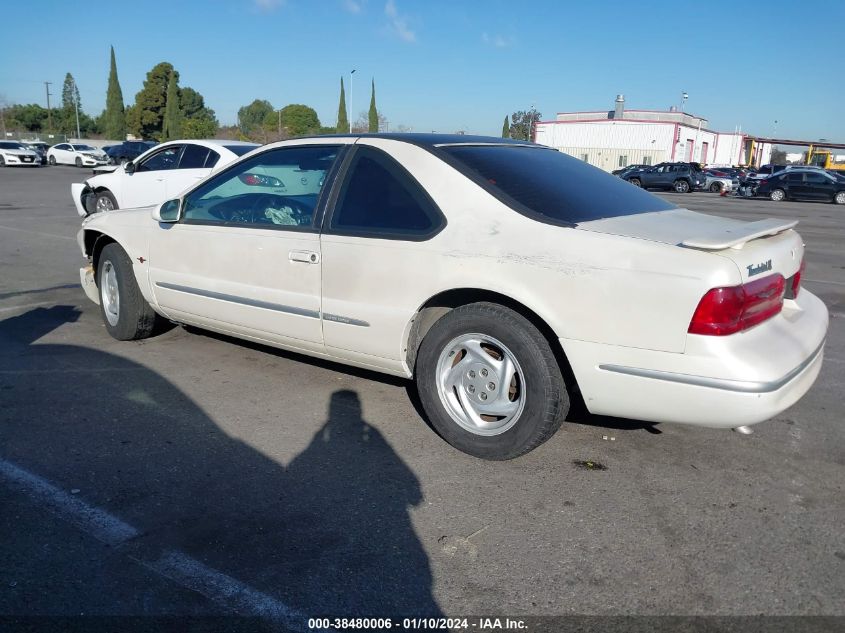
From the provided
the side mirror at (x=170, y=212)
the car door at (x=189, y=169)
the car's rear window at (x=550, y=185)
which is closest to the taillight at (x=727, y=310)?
the car's rear window at (x=550, y=185)

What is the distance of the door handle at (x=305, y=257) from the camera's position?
4.08 meters

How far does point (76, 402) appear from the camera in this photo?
13.9 feet

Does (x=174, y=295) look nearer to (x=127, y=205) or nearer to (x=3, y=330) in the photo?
(x=3, y=330)

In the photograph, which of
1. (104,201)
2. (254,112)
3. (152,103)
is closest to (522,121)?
(254,112)

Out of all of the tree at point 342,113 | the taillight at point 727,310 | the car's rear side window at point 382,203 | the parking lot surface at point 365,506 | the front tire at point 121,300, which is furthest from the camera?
the tree at point 342,113

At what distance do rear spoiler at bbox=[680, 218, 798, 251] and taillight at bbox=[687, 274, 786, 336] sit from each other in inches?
7.5

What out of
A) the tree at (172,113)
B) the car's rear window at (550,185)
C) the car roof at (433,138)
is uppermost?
the tree at (172,113)

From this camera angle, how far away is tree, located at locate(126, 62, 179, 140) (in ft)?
224

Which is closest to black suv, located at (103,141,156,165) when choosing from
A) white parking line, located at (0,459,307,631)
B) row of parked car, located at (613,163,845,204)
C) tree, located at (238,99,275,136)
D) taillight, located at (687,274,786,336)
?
row of parked car, located at (613,163,845,204)

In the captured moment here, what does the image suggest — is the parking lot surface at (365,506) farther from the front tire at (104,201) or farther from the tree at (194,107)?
the tree at (194,107)

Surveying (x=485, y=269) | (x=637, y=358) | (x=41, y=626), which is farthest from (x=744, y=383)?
(x=41, y=626)

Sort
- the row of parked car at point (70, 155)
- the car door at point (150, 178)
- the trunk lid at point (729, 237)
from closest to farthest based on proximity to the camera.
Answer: the trunk lid at point (729, 237), the car door at point (150, 178), the row of parked car at point (70, 155)

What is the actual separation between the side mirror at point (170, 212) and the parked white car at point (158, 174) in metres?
6.12

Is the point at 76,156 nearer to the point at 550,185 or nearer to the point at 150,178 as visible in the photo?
the point at 150,178
